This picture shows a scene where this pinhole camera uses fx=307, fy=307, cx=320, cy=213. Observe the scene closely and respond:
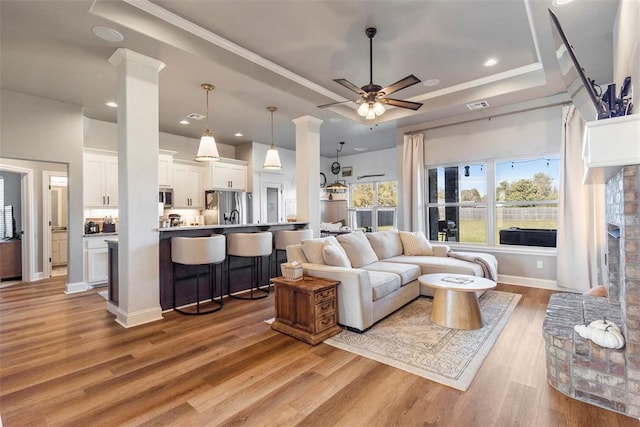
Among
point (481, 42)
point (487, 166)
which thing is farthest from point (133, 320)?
point (487, 166)

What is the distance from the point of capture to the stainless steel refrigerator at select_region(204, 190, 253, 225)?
6906 millimetres

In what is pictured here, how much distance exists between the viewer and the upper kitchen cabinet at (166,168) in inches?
243

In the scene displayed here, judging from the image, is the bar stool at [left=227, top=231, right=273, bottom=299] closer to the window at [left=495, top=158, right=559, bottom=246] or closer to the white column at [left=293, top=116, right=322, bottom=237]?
the white column at [left=293, top=116, right=322, bottom=237]

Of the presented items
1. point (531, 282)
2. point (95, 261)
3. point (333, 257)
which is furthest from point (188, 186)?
point (531, 282)

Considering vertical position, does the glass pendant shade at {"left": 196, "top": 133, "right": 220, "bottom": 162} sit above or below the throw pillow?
above

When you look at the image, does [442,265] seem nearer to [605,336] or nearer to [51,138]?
[605,336]

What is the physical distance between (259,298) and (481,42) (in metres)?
4.20

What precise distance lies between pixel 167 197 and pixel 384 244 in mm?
4549

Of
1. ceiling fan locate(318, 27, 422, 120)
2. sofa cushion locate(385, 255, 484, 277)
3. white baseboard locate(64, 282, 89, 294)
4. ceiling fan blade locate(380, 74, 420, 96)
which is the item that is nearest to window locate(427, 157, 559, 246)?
sofa cushion locate(385, 255, 484, 277)

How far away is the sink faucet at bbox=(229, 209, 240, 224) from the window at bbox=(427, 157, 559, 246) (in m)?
4.19

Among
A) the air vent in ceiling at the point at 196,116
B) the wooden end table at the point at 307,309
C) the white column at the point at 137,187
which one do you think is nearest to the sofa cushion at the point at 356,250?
the wooden end table at the point at 307,309

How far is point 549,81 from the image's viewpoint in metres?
4.11

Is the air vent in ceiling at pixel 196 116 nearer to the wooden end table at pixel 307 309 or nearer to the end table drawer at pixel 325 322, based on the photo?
the wooden end table at pixel 307 309

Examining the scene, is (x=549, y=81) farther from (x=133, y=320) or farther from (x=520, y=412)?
(x=133, y=320)
